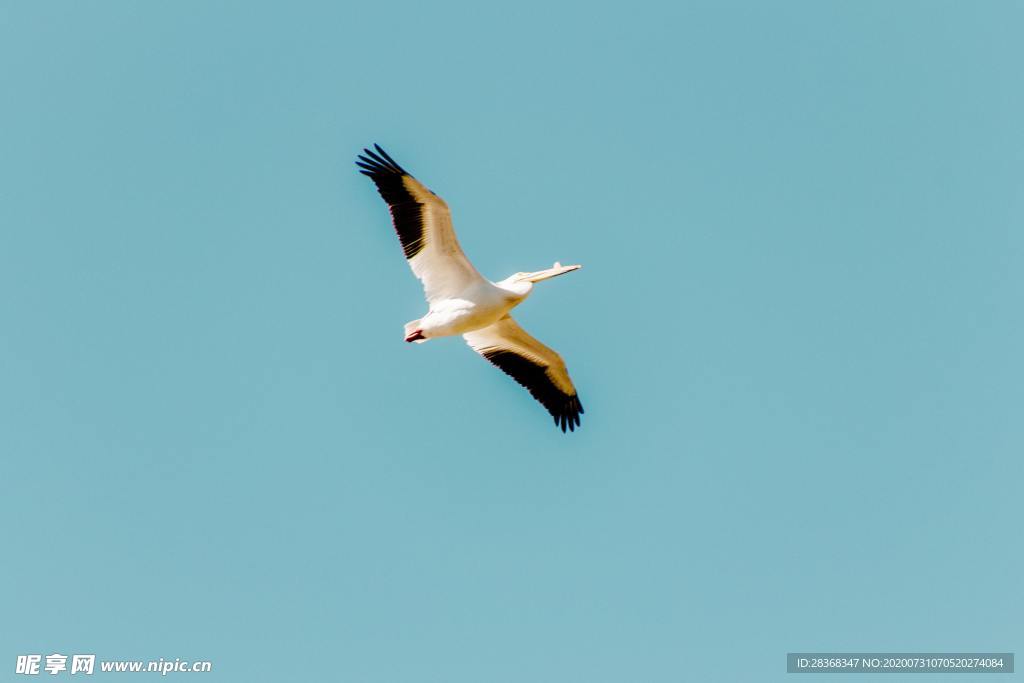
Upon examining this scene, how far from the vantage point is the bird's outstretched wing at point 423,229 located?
2222 centimetres

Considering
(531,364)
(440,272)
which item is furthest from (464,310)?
(531,364)

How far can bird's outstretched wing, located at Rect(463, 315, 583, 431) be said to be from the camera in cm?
2425

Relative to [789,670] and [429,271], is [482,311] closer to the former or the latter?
[429,271]

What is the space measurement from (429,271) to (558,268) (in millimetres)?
2106

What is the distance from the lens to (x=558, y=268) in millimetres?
24016

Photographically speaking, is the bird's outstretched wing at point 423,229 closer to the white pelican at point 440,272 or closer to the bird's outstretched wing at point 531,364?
the white pelican at point 440,272

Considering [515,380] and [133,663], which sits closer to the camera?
[133,663]

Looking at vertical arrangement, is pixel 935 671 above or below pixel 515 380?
below

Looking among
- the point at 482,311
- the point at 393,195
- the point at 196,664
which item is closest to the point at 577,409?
the point at 482,311

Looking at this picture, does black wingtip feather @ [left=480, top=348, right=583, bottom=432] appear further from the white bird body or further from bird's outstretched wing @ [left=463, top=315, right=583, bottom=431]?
the white bird body

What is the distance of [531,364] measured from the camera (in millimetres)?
24547

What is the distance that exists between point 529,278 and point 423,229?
6.39 feet

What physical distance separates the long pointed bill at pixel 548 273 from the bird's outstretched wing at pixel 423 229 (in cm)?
118

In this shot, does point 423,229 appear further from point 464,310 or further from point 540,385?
point 540,385
